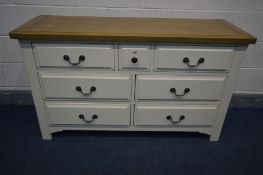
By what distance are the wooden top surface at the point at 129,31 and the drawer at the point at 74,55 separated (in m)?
0.04

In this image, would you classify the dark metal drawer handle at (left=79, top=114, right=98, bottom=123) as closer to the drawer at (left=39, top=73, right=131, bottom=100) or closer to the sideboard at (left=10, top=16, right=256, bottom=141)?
the sideboard at (left=10, top=16, right=256, bottom=141)

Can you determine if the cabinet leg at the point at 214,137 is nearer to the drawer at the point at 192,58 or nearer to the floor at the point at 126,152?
the floor at the point at 126,152

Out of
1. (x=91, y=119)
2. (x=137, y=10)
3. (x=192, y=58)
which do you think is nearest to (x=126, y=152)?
(x=91, y=119)

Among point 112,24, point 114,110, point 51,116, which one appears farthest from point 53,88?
point 112,24

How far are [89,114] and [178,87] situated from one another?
1.77 ft

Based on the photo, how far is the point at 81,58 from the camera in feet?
3.70

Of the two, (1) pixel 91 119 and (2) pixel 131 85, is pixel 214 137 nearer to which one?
(2) pixel 131 85

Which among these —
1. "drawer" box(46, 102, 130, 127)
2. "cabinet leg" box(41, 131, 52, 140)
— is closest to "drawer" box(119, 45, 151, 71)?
"drawer" box(46, 102, 130, 127)

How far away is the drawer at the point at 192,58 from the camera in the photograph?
1.12m

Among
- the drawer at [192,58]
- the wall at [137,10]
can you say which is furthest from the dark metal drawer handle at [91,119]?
the wall at [137,10]

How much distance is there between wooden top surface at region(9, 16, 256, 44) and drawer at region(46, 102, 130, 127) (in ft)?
1.32

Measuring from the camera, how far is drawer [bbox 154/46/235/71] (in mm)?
1124

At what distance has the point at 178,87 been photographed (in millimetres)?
1229

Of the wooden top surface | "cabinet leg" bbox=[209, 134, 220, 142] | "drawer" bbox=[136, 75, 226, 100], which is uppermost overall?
the wooden top surface
